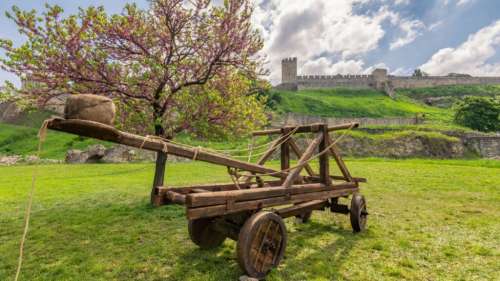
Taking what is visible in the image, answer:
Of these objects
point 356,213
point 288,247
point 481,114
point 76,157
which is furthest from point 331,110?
point 288,247

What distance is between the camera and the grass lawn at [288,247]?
5.05 m

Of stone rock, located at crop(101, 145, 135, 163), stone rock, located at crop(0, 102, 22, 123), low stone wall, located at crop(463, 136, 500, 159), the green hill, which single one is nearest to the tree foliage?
the green hill

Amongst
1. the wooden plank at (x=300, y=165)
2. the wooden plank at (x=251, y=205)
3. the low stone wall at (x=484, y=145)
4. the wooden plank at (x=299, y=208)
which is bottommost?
the wooden plank at (x=299, y=208)

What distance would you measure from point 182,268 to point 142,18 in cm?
757

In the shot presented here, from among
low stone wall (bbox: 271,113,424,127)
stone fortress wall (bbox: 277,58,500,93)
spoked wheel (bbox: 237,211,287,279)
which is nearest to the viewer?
spoked wheel (bbox: 237,211,287,279)

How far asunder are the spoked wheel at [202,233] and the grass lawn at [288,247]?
21cm

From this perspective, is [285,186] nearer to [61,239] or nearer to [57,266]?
[57,266]

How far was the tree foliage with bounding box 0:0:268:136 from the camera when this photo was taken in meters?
7.81

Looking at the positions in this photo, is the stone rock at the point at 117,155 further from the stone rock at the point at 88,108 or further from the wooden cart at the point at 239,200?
the stone rock at the point at 88,108

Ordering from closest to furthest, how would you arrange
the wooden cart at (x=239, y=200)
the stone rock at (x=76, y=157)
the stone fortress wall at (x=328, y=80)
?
1. the wooden cart at (x=239, y=200)
2. the stone rock at (x=76, y=157)
3. the stone fortress wall at (x=328, y=80)

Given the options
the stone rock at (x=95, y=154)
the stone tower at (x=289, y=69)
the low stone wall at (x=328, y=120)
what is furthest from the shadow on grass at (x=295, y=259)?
the stone tower at (x=289, y=69)

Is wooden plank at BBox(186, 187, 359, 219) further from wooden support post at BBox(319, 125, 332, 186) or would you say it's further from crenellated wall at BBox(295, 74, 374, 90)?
crenellated wall at BBox(295, 74, 374, 90)

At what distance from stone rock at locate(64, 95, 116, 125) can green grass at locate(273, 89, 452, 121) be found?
6638 cm

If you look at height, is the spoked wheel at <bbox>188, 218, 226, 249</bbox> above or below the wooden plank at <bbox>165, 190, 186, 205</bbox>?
below
